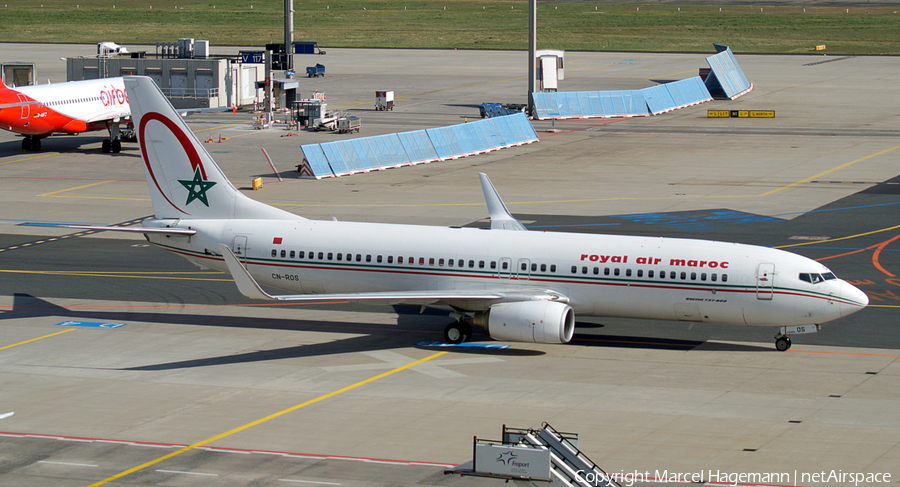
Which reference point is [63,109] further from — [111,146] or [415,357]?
[415,357]

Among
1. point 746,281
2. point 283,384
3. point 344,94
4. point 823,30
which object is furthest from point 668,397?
point 823,30

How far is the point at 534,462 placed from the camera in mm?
22188

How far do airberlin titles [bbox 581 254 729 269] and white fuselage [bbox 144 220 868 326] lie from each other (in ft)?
0.11

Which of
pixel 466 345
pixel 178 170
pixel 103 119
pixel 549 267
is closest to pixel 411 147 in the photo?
pixel 103 119

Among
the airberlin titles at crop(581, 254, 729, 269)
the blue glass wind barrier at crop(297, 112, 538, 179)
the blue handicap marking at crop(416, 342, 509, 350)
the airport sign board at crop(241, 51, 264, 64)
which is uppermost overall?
the airport sign board at crop(241, 51, 264, 64)

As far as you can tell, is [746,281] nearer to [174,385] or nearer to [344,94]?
[174,385]

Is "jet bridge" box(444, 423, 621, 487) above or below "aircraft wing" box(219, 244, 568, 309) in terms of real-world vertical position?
below

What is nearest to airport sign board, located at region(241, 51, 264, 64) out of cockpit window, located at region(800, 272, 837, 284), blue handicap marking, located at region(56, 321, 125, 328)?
blue handicap marking, located at region(56, 321, 125, 328)

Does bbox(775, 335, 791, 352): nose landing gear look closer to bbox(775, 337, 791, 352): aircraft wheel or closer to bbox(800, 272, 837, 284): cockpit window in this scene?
bbox(775, 337, 791, 352): aircraft wheel

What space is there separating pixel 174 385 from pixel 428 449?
33.6 feet

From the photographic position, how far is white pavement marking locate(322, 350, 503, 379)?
118ft

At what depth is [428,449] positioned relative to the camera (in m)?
28.7

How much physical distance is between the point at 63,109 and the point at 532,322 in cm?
5833

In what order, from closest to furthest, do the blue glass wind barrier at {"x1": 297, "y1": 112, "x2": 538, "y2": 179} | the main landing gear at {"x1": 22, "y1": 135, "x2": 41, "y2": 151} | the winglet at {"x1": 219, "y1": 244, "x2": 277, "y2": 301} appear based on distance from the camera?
the winglet at {"x1": 219, "y1": 244, "x2": 277, "y2": 301}
the blue glass wind barrier at {"x1": 297, "y1": 112, "x2": 538, "y2": 179}
the main landing gear at {"x1": 22, "y1": 135, "x2": 41, "y2": 151}
